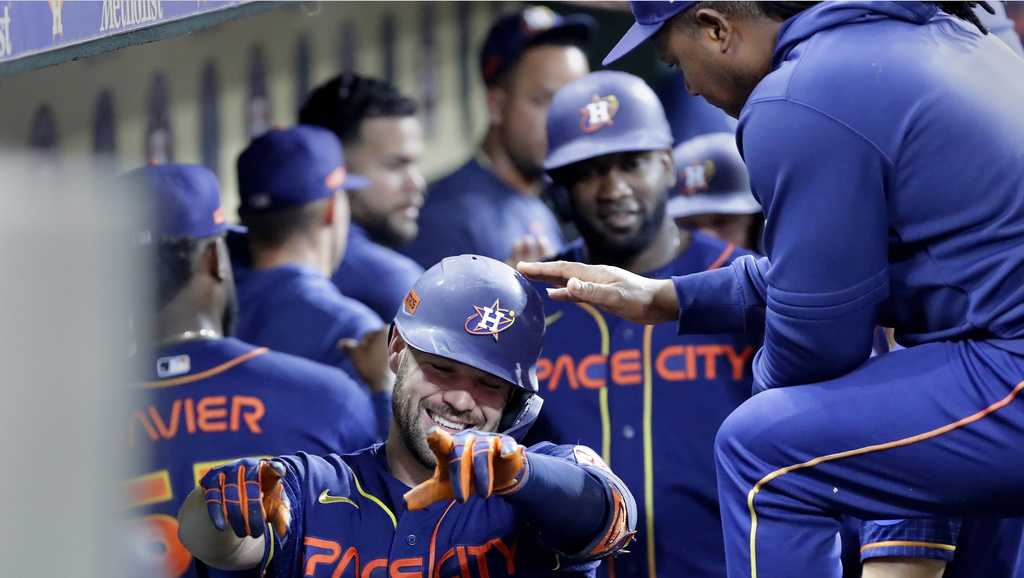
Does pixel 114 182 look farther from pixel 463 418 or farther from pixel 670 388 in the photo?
pixel 670 388

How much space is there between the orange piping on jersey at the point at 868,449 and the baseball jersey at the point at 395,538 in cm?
45

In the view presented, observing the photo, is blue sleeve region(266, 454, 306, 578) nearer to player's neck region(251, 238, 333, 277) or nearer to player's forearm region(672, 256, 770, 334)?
player's forearm region(672, 256, 770, 334)

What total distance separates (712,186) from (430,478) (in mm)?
2441

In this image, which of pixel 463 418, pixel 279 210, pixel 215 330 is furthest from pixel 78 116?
pixel 463 418

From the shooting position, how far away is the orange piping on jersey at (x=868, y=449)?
2803 millimetres

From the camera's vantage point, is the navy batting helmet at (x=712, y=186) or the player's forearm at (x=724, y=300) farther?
the navy batting helmet at (x=712, y=186)

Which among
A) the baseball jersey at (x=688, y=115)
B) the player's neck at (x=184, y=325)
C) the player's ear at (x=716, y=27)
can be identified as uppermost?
the player's ear at (x=716, y=27)

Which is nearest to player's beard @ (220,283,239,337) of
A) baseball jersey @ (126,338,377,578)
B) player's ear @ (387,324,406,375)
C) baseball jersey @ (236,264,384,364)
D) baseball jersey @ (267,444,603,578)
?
baseball jersey @ (126,338,377,578)

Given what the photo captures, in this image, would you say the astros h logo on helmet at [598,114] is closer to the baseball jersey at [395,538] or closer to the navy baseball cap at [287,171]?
the navy baseball cap at [287,171]

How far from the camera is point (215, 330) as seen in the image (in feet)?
14.9

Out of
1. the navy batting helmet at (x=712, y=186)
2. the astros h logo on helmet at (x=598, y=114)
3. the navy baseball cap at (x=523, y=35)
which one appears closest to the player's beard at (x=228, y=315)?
the astros h logo on helmet at (x=598, y=114)

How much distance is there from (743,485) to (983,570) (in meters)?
0.90

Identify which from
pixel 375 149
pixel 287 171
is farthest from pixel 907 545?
pixel 375 149

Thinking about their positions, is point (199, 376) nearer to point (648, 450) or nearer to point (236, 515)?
point (648, 450)
